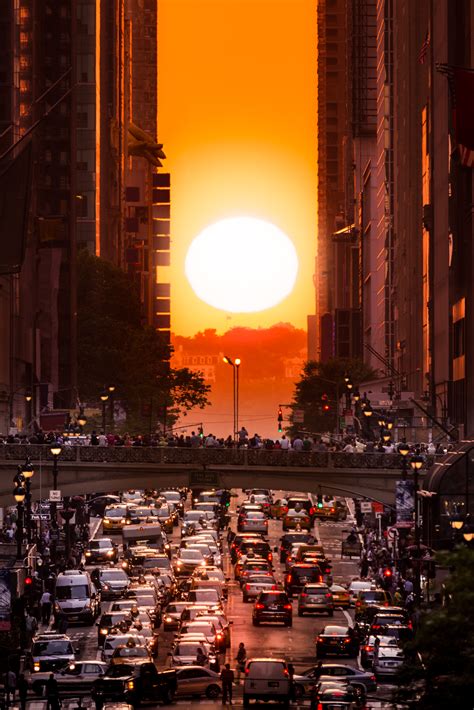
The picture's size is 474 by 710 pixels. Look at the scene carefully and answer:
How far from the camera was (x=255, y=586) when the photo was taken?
9506 cm

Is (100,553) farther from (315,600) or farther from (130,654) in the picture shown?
(130,654)

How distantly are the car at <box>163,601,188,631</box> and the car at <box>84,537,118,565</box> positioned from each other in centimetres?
3104

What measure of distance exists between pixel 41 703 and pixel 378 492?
42.3 metres

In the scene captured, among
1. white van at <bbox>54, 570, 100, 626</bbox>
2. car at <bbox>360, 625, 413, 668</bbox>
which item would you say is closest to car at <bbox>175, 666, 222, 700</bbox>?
car at <bbox>360, 625, 413, 668</bbox>

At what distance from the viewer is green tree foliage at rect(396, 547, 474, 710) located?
35.1 metres

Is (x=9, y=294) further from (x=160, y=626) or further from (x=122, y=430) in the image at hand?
(x=160, y=626)

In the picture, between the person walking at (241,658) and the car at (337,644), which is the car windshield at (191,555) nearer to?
the car at (337,644)

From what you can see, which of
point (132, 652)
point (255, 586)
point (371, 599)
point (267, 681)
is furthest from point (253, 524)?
point (267, 681)

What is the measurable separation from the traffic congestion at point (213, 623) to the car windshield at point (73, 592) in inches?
2.4

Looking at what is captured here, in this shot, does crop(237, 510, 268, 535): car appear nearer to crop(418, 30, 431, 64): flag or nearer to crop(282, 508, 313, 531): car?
crop(282, 508, 313, 531): car

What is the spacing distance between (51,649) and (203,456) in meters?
36.9

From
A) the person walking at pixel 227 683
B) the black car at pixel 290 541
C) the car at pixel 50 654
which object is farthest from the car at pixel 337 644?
the black car at pixel 290 541

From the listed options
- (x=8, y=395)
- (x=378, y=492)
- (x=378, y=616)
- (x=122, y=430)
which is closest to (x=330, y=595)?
(x=378, y=492)

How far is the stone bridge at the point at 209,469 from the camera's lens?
322 feet
